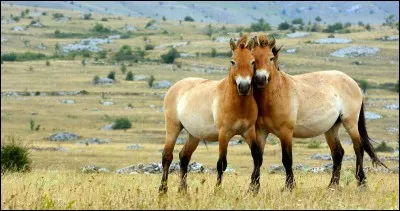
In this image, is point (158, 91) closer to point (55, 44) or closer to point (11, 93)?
point (11, 93)

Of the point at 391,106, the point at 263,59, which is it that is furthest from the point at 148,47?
the point at 263,59

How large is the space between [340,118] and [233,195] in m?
4.85

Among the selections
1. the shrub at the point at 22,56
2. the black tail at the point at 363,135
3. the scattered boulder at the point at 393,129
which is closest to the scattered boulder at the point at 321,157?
the scattered boulder at the point at 393,129

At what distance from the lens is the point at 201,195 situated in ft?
40.4

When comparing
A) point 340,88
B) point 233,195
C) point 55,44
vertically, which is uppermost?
point 340,88

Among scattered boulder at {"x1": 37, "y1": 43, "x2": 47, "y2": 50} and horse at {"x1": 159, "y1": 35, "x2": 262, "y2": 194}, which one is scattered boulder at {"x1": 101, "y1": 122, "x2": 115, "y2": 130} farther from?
scattered boulder at {"x1": 37, "y1": 43, "x2": 47, "y2": 50}

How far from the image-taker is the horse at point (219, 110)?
43.4 ft

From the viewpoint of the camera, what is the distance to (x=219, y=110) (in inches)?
537

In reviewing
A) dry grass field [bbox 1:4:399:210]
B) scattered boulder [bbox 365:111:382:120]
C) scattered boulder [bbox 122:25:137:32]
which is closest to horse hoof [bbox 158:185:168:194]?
dry grass field [bbox 1:4:399:210]

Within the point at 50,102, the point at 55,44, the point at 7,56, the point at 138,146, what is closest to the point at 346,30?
the point at 55,44

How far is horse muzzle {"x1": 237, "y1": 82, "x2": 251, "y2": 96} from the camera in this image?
41.8 ft

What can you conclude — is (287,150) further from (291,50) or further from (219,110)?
(291,50)

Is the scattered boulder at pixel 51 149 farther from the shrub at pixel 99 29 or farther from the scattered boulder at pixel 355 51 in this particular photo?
the shrub at pixel 99 29

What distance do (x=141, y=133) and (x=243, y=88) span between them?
45.4 meters
